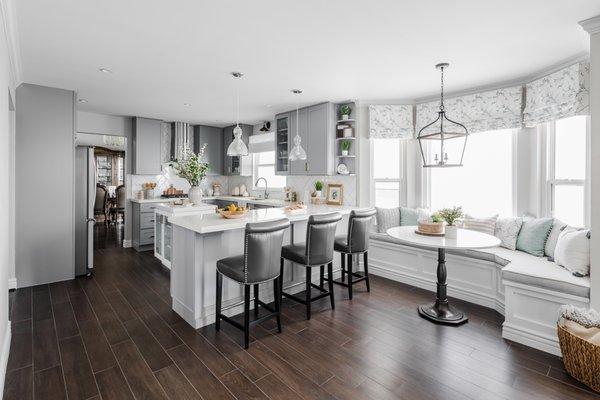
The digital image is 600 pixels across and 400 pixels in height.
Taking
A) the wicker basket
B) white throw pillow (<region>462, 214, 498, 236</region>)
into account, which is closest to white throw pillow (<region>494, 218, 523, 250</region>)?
white throw pillow (<region>462, 214, 498, 236</region>)

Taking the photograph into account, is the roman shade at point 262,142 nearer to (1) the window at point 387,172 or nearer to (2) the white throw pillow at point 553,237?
(1) the window at point 387,172

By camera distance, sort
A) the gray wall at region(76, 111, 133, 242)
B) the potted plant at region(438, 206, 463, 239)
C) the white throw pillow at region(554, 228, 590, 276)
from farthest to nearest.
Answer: the gray wall at region(76, 111, 133, 242) < the potted plant at region(438, 206, 463, 239) < the white throw pillow at region(554, 228, 590, 276)

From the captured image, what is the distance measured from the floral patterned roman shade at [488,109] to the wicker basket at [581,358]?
2.43m

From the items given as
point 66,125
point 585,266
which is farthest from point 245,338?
point 66,125

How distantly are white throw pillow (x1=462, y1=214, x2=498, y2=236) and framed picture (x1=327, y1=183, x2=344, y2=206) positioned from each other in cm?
175

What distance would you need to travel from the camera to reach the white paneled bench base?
253cm

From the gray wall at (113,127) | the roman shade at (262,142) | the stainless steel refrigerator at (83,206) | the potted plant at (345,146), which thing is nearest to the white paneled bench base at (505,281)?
the potted plant at (345,146)

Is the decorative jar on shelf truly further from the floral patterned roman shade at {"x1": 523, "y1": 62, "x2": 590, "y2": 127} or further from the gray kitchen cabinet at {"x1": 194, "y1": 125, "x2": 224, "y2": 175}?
the floral patterned roman shade at {"x1": 523, "y1": 62, "x2": 590, "y2": 127}

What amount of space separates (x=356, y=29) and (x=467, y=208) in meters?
2.89

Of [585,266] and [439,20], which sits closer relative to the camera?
[439,20]

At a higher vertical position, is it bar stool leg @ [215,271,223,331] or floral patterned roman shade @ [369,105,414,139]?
floral patterned roman shade @ [369,105,414,139]

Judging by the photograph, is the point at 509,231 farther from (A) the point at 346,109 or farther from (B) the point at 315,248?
(A) the point at 346,109

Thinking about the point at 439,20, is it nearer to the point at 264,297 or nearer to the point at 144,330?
the point at 264,297

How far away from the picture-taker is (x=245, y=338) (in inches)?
99.3
